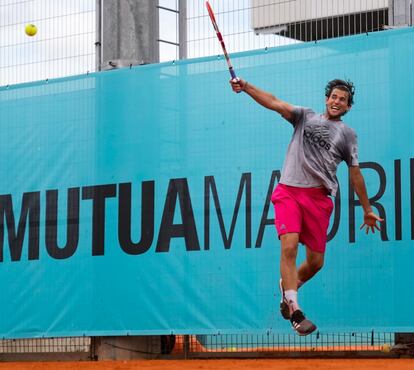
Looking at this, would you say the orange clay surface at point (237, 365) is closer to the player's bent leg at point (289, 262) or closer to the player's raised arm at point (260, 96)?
the player's bent leg at point (289, 262)

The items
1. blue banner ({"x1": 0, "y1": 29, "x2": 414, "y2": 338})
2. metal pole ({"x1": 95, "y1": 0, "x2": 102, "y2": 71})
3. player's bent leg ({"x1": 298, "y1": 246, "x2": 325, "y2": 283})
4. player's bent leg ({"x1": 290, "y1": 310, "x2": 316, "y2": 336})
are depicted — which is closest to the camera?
player's bent leg ({"x1": 290, "y1": 310, "x2": 316, "y2": 336})

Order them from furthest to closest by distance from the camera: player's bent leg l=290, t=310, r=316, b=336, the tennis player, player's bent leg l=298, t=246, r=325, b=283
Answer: player's bent leg l=298, t=246, r=325, b=283
the tennis player
player's bent leg l=290, t=310, r=316, b=336

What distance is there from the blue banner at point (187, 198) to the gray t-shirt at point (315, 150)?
4.44 feet

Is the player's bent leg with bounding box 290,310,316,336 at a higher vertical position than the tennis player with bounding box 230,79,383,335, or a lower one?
lower

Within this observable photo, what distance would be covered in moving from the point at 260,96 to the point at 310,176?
60 centimetres

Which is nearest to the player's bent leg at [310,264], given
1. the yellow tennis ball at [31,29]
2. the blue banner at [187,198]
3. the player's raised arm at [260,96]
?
the player's raised arm at [260,96]

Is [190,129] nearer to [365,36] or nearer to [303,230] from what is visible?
[365,36]

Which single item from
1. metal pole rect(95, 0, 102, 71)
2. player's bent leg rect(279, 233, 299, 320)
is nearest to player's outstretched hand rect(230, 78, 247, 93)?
player's bent leg rect(279, 233, 299, 320)

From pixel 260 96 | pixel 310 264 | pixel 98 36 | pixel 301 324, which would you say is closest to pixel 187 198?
pixel 98 36

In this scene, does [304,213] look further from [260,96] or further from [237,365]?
[237,365]

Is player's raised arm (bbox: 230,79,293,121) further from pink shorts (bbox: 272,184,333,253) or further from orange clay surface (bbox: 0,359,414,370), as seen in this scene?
orange clay surface (bbox: 0,359,414,370)

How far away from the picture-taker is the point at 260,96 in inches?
283

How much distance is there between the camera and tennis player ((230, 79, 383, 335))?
720cm

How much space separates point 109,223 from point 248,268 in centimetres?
135
